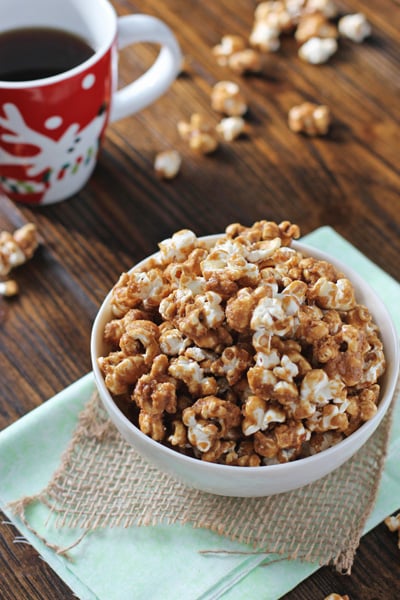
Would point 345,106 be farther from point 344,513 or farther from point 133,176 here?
point 344,513

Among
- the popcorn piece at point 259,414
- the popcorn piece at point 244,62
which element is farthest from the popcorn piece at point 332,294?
the popcorn piece at point 244,62

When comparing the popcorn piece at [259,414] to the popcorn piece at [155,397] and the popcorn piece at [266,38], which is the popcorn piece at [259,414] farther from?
the popcorn piece at [266,38]

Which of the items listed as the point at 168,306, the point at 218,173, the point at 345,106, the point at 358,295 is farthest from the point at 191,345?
the point at 345,106

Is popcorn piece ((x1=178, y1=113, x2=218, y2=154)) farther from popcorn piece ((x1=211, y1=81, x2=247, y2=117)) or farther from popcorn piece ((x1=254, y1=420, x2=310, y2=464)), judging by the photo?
popcorn piece ((x1=254, y1=420, x2=310, y2=464))

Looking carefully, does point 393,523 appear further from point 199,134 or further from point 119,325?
point 199,134

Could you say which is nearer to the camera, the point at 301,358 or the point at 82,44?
the point at 301,358

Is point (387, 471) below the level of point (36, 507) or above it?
below
